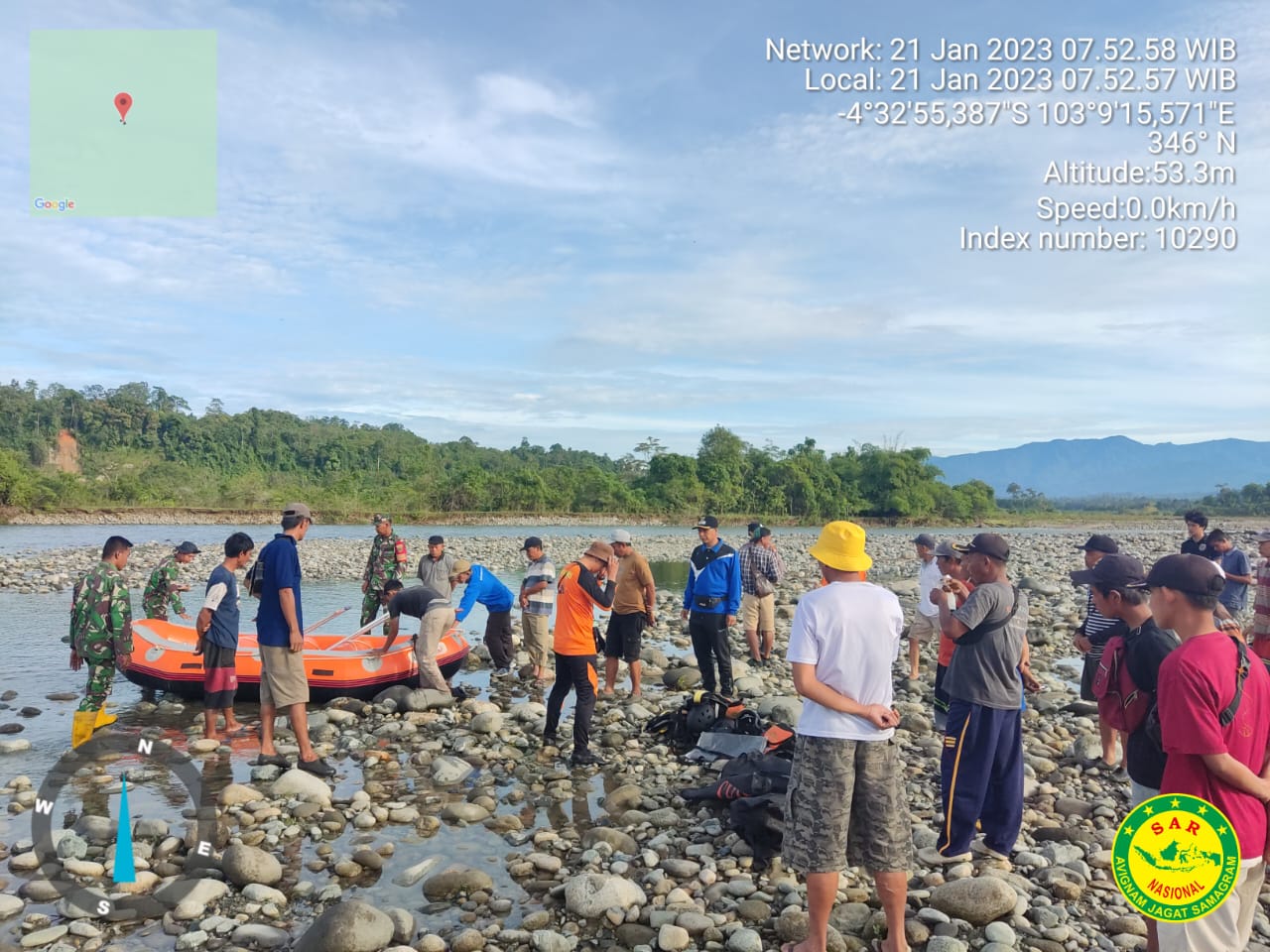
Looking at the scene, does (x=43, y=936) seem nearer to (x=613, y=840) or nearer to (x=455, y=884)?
(x=455, y=884)

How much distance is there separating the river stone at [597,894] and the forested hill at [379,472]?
60199mm

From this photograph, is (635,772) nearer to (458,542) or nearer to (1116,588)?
(1116,588)

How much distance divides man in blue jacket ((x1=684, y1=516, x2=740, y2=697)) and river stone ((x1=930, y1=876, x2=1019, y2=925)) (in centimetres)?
460

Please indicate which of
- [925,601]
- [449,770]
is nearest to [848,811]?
[449,770]

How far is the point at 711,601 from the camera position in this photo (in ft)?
29.5

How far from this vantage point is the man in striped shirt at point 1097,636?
6.32 m

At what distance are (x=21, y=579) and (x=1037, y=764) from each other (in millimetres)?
26003

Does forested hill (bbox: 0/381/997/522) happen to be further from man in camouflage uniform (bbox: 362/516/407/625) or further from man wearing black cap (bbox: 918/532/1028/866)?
man wearing black cap (bbox: 918/532/1028/866)

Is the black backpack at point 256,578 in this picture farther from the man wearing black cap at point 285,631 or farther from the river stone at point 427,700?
the river stone at point 427,700

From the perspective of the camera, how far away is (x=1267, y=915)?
14.8 feet

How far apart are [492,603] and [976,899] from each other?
294 inches

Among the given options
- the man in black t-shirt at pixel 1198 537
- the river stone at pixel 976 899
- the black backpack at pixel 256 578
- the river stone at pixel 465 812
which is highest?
the man in black t-shirt at pixel 1198 537

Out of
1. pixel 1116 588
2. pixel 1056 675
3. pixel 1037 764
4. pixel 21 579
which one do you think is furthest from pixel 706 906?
pixel 21 579

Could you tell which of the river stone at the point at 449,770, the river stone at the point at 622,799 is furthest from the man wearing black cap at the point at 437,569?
the river stone at the point at 622,799
